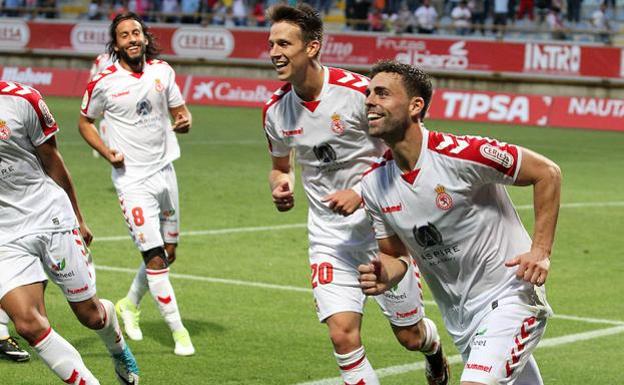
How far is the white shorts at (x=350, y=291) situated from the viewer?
7.73 meters

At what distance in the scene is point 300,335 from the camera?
1033cm

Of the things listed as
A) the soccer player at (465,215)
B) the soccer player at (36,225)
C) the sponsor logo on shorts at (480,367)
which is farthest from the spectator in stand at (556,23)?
the sponsor logo on shorts at (480,367)

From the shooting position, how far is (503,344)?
6.23 m

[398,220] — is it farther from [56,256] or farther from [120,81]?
[120,81]

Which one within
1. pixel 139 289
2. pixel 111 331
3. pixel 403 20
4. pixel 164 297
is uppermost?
pixel 111 331

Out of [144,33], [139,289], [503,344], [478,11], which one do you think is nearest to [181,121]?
[144,33]

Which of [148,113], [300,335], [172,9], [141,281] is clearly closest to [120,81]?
[148,113]

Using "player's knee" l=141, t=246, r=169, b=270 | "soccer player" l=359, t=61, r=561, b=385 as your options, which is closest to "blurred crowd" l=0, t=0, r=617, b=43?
"player's knee" l=141, t=246, r=169, b=270

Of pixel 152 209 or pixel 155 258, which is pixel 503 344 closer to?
pixel 155 258

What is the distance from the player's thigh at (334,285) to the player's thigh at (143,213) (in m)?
2.50

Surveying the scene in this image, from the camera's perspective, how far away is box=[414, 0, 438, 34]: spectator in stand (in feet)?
120

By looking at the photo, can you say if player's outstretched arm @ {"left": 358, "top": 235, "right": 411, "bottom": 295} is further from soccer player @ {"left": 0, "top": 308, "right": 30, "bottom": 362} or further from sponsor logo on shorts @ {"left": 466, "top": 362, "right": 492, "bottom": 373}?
soccer player @ {"left": 0, "top": 308, "right": 30, "bottom": 362}

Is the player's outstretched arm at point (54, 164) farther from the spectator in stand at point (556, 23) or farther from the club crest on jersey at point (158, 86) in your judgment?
the spectator in stand at point (556, 23)

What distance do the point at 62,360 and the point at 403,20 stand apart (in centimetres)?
3124
